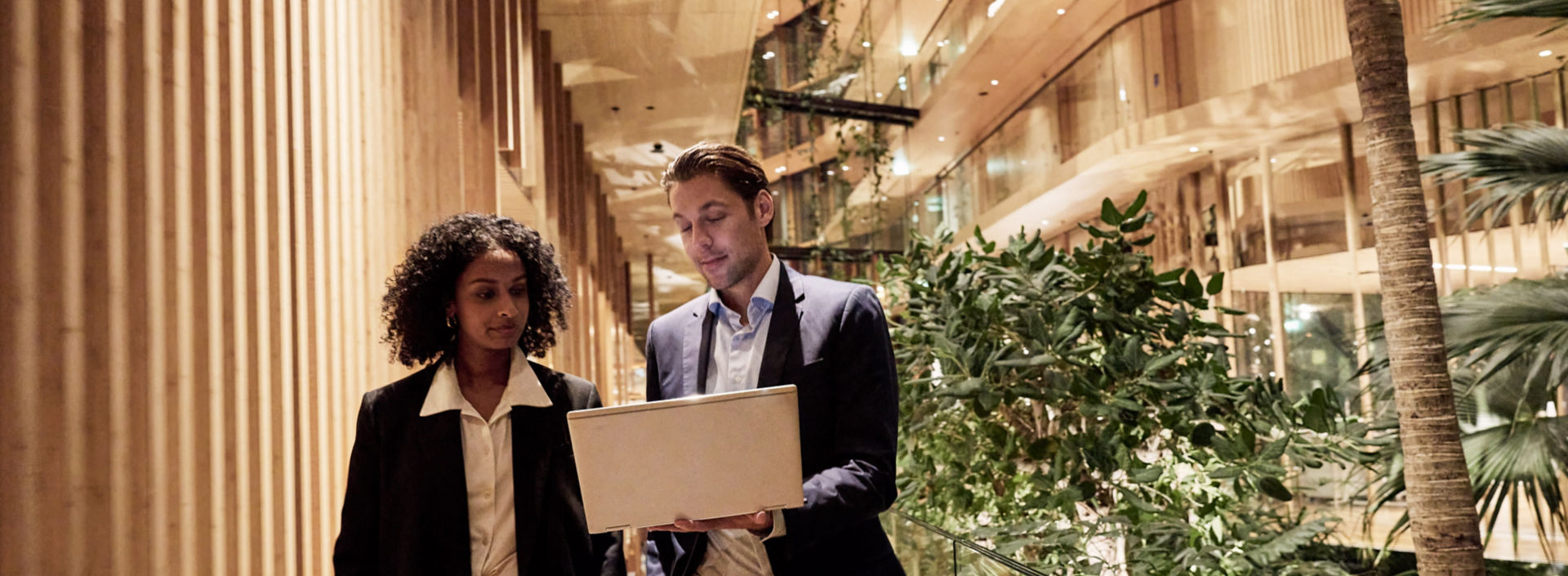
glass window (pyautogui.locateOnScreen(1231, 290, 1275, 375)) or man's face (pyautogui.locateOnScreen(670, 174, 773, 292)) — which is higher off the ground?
man's face (pyautogui.locateOnScreen(670, 174, 773, 292))

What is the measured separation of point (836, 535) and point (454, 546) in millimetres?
605

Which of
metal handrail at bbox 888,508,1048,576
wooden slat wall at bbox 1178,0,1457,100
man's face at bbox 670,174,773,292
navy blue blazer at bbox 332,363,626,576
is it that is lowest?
metal handrail at bbox 888,508,1048,576

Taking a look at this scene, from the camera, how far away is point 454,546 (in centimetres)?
177

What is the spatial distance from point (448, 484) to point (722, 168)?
660 mm

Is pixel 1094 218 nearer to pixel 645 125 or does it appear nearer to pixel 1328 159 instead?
pixel 1328 159

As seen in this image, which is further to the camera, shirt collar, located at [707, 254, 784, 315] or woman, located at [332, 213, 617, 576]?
woman, located at [332, 213, 617, 576]

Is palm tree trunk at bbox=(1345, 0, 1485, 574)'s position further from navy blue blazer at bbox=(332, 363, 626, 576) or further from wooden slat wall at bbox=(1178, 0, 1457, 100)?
wooden slat wall at bbox=(1178, 0, 1457, 100)

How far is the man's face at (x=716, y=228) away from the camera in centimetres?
164

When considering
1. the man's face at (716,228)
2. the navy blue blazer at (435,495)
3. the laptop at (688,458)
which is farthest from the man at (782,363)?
the navy blue blazer at (435,495)

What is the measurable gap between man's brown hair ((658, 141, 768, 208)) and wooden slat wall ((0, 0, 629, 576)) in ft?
2.78

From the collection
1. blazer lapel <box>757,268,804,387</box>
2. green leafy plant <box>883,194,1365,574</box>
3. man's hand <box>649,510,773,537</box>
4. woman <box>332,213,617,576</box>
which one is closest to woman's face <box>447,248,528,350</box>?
woman <box>332,213,617,576</box>

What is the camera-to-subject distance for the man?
1545 millimetres

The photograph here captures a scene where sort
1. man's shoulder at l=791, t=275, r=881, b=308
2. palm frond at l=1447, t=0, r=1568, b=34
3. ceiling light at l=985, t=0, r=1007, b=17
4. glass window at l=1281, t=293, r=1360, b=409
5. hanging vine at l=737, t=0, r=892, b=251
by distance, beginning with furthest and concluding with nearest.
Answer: hanging vine at l=737, t=0, r=892, b=251, ceiling light at l=985, t=0, r=1007, b=17, glass window at l=1281, t=293, r=1360, b=409, palm frond at l=1447, t=0, r=1568, b=34, man's shoulder at l=791, t=275, r=881, b=308

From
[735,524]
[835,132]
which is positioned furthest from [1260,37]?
[735,524]
